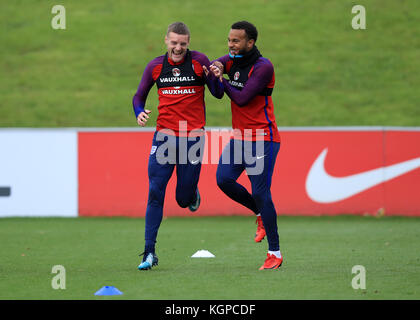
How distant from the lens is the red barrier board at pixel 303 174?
13.9 m

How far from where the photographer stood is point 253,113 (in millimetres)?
7344

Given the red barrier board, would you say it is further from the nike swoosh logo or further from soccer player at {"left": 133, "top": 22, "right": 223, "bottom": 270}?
soccer player at {"left": 133, "top": 22, "right": 223, "bottom": 270}

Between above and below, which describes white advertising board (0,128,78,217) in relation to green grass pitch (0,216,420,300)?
above

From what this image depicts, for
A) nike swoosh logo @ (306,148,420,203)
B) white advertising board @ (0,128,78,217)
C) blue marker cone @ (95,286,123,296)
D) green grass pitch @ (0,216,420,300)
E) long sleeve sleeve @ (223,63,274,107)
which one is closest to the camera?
blue marker cone @ (95,286,123,296)

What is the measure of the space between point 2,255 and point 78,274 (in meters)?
2.10

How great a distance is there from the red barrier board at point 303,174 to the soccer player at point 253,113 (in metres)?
6.14

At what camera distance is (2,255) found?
8680mm

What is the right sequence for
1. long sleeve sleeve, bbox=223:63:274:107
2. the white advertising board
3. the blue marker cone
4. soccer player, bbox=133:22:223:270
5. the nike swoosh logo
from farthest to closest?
1. the white advertising board
2. the nike swoosh logo
3. soccer player, bbox=133:22:223:270
4. long sleeve sleeve, bbox=223:63:274:107
5. the blue marker cone

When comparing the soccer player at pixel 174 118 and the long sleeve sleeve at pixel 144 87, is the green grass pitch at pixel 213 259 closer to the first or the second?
the soccer player at pixel 174 118

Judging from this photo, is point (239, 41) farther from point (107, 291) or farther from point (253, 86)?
point (107, 291)

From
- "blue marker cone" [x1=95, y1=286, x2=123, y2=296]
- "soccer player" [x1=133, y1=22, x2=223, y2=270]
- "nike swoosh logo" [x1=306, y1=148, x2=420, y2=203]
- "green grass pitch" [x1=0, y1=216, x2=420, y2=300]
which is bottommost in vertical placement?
"green grass pitch" [x1=0, y1=216, x2=420, y2=300]

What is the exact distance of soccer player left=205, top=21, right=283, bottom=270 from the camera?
720cm

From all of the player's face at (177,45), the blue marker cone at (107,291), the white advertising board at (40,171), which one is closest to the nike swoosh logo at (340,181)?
the white advertising board at (40,171)

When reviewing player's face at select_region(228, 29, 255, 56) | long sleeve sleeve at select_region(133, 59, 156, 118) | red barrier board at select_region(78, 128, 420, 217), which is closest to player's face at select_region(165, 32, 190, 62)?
long sleeve sleeve at select_region(133, 59, 156, 118)
